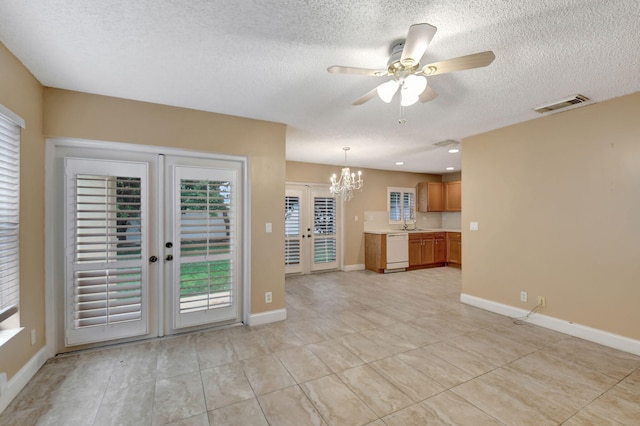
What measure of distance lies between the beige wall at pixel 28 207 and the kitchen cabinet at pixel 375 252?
17.8 feet

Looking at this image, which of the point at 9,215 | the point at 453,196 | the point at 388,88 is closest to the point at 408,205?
the point at 453,196

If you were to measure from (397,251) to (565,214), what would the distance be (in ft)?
11.6

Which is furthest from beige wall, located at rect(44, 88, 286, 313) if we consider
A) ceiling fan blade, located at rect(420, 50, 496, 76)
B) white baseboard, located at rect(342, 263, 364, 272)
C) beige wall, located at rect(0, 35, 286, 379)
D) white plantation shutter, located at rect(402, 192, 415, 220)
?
white plantation shutter, located at rect(402, 192, 415, 220)

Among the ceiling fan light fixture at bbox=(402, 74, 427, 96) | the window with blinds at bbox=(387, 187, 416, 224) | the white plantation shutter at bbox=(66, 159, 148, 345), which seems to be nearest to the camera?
the ceiling fan light fixture at bbox=(402, 74, 427, 96)

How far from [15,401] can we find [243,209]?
2359 mm

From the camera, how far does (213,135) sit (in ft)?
10.6

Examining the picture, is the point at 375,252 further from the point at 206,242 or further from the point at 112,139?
the point at 112,139

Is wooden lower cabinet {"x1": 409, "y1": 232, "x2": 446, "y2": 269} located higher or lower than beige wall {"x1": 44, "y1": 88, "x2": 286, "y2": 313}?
lower

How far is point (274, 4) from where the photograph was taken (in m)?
1.58

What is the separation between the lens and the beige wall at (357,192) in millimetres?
6180

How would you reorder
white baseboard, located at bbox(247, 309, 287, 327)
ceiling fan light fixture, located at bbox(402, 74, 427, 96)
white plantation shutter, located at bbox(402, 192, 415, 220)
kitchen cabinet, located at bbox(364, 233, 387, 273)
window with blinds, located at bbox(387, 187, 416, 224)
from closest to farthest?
ceiling fan light fixture, located at bbox(402, 74, 427, 96), white baseboard, located at bbox(247, 309, 287, 327), kitchen cabinet, located at bbox(364, 233, 387, 273), window with blinds, located at bbox(387, 187, 416, 224), white plantation shutter, located at bbox(402, 192, 415, 220)

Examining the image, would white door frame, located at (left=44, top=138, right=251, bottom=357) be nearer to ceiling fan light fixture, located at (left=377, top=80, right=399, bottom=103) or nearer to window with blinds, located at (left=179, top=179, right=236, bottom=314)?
window with blinds, located at (left=179, top=179, right=236, bottom=314)

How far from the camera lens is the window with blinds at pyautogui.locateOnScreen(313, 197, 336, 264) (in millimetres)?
Result: 6348

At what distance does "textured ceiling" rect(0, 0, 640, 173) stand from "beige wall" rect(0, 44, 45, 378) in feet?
0.58
